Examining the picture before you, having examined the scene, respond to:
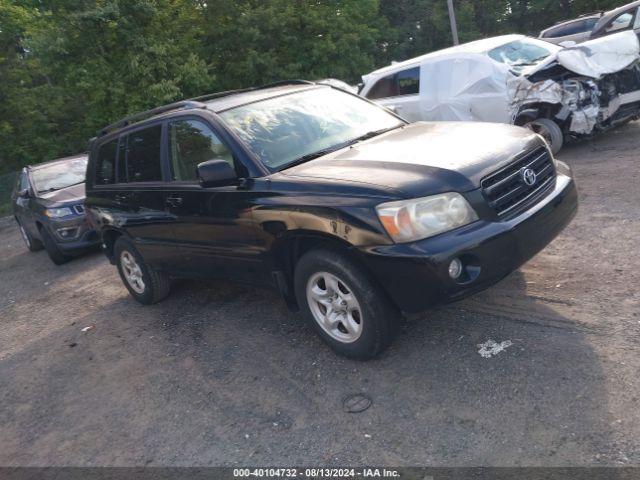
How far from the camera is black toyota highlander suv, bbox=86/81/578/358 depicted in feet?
11.2

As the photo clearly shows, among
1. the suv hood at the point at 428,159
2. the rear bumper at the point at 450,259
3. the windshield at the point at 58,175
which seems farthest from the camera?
the windshield at the point at 58,175

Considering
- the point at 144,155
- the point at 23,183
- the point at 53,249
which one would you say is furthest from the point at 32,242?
the point at 144,155

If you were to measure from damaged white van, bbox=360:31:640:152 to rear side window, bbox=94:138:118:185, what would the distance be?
544 centimetres

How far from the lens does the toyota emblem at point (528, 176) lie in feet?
12.5

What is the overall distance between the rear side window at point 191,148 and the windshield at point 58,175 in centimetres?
560

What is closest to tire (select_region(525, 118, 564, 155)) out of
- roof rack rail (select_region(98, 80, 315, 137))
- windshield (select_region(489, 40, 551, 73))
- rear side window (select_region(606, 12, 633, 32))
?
windshield (select_region(489, 40, 551, 73))

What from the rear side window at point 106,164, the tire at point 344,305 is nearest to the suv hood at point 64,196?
the rear side window at point 106,164

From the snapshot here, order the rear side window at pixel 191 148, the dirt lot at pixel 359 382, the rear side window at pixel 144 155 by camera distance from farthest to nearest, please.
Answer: the rear side window at pixel 144 155, the rear side window at pixel 191 148, the dirt lot at pixel 359 382

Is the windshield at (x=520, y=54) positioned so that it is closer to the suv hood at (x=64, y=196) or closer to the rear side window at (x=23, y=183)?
the suv hood at (x=64, y=196)

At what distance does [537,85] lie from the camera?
26.8 feet

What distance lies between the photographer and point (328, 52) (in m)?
23.0

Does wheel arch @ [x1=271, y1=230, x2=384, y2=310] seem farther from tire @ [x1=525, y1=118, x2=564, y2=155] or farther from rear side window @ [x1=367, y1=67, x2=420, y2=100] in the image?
rear side window @ [x1=367, y1=67, x2=420, y2=100]

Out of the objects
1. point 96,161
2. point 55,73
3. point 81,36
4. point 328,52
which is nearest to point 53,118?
point 55,73

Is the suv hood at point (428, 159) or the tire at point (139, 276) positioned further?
the tire at point (139, 276)
